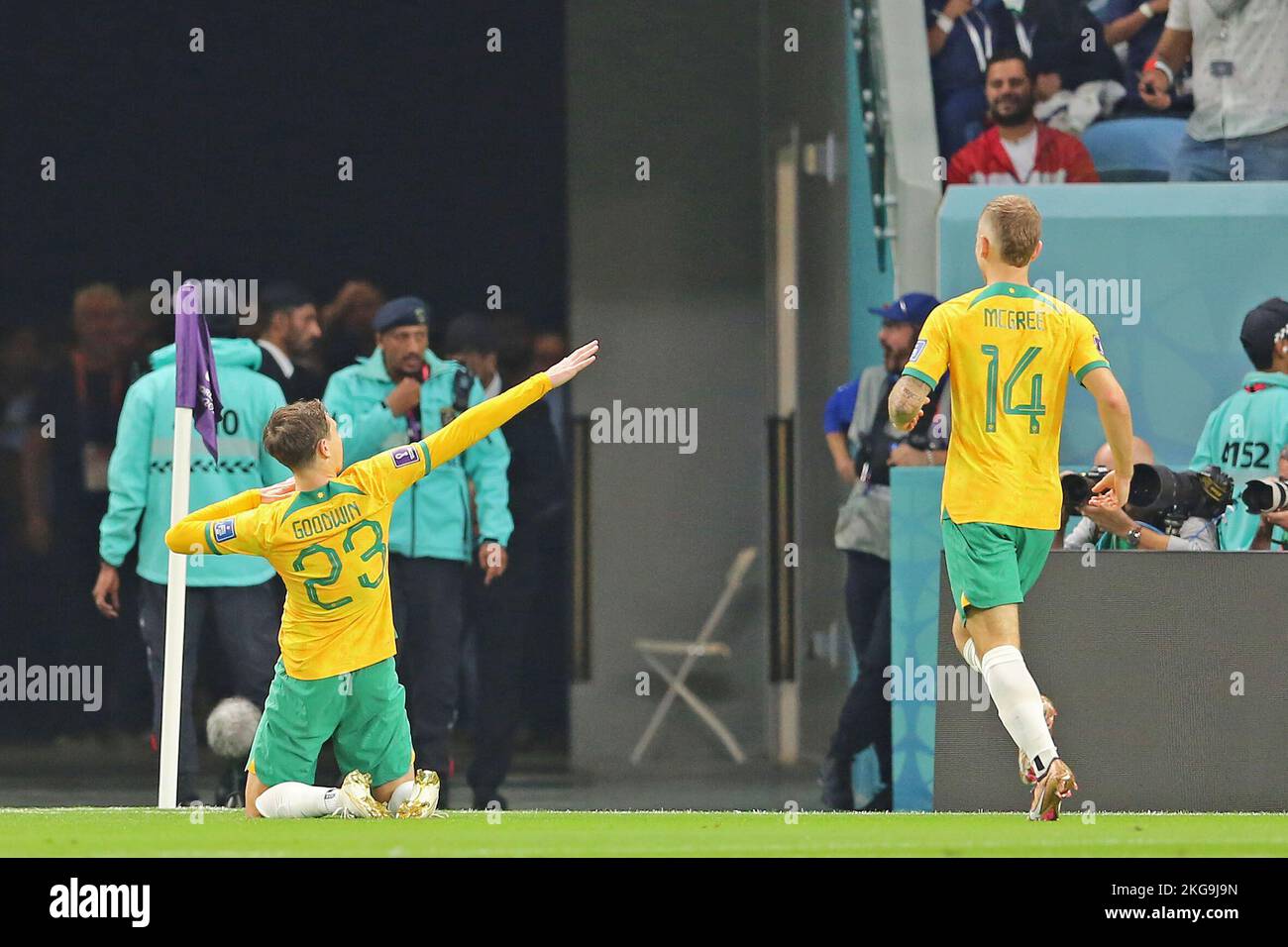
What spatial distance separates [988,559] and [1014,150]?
12.3 feet

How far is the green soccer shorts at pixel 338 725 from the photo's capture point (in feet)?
22.0

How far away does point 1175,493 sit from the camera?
7.37 metres

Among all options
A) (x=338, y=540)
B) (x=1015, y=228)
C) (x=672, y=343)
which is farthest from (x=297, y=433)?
(x=672, y=343)

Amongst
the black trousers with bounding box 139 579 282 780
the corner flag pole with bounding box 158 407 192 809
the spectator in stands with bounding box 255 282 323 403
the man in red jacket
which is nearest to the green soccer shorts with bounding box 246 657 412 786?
the corner flag pole with bounding box 158 407 192 809

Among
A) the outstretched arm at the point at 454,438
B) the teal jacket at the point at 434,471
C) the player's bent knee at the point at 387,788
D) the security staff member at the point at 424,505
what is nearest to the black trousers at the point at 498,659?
the security staff member at the point at 424,505

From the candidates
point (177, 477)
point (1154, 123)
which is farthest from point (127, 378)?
point (1154, 123)

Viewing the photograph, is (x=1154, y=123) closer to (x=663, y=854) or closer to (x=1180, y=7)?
(x=1180, y=7)

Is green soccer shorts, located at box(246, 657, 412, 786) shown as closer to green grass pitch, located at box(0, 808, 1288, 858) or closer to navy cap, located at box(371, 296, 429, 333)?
green grass pitch, located at box(0, 808, 1288, 858)

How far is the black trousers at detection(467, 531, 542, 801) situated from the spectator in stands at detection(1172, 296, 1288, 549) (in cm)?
311

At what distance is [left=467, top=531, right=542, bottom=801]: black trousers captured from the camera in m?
9.76

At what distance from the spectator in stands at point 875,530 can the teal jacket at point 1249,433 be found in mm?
1121

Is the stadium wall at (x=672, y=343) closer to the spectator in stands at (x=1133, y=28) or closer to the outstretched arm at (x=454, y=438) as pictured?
the spectator in stands at (x=1133, y=28)

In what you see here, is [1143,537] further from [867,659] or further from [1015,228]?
[1015,228]

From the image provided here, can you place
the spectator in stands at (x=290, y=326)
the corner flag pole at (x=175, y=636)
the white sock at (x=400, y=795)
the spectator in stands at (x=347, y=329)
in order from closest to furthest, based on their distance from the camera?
1. the white sock at (x=400, y=795)
2. the corner flag pole at (x=175, y=636)
3. the spectator in stands at (x=290, y=326)
4. the spectator in stands at (x=347, y=329)
